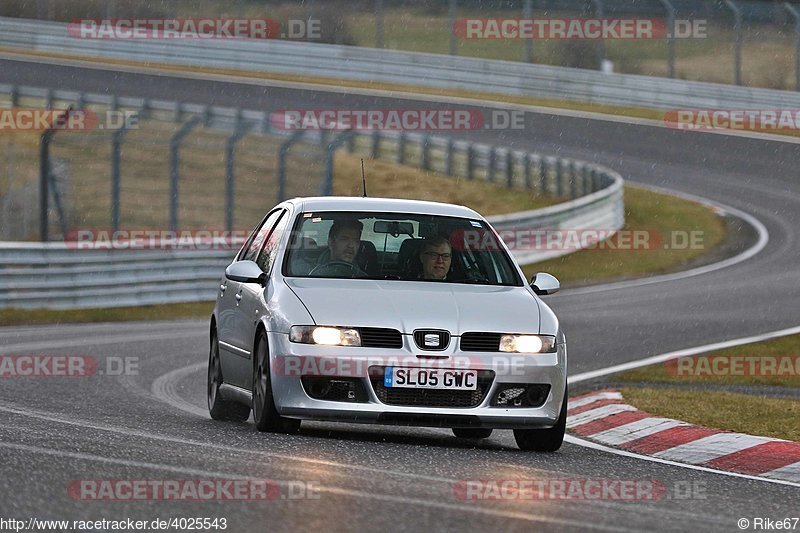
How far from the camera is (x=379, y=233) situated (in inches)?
411

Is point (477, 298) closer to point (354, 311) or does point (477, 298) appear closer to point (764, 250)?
point (354, 311)

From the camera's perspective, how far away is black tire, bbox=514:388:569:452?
9.27 meters

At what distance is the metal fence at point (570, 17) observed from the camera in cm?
3788

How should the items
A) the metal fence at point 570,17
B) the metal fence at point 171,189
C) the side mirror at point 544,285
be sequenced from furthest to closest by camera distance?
1. the metal fence at point 570,17
2. the metal fence at point 171,189
3. the side mirror at point 544,285

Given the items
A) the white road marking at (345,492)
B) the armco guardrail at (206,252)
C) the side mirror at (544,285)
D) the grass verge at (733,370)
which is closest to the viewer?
the white road marking at (345,492)

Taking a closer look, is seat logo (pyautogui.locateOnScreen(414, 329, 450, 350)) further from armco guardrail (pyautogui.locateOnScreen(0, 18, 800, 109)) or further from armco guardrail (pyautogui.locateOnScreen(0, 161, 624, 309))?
armco guardrail (pyautogui.locateOnScreen(0, 18, 800, 109))

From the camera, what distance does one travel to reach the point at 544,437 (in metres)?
9.37

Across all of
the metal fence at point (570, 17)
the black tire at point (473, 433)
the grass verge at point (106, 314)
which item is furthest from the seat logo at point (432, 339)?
the metal fence at point (570, 17)

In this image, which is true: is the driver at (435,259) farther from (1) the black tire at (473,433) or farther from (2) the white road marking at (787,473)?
(2) the white road marking at (787,473)

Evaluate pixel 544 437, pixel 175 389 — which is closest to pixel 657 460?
pixel 544 437

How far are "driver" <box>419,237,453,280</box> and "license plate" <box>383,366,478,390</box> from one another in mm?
1050

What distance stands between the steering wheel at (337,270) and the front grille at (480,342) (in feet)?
3.38

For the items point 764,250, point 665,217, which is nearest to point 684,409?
point 764,250

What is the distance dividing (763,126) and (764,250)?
1291cm
